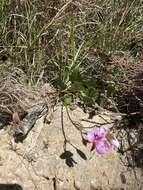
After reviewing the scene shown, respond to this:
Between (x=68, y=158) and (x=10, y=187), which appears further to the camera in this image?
(x=68, y=158)

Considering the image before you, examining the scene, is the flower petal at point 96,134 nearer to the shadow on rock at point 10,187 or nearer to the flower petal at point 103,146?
the flower petal at point 103,146

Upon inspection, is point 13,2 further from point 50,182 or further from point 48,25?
point 50,182

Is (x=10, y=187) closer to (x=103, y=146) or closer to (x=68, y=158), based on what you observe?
(x=68, y=158)

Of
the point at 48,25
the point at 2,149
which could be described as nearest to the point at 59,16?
the point at 48,25

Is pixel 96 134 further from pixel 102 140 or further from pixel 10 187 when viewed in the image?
pixel 10 187

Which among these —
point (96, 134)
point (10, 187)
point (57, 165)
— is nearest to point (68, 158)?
point (57, 165)

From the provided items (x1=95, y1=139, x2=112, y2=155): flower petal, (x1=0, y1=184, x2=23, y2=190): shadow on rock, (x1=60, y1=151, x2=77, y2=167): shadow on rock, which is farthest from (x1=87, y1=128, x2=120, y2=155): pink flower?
(x1=0, y1=184, x2=23, y2=190): shadow on rock

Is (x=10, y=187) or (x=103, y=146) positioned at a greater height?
(x=103, y=146)
